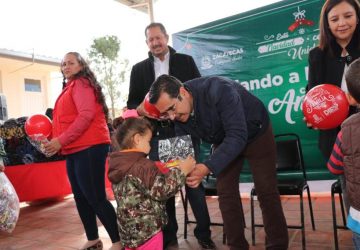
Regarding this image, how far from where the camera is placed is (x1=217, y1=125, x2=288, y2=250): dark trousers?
1995 millimetres

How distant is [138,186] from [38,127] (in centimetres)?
136

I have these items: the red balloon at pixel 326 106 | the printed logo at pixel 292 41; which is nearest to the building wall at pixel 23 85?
the printed logo at pixel 292 41

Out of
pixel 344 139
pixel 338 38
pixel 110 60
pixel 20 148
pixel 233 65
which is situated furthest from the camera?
pixel 110 60

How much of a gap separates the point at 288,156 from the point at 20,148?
3.36m

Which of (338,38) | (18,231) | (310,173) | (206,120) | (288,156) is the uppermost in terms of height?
(338,38)

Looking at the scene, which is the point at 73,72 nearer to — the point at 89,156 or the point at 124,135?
the point at 89,156

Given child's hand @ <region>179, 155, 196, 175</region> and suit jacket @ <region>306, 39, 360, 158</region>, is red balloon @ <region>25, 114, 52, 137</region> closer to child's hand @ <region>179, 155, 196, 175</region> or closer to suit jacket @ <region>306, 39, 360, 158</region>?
child's hand @ <region>179, 155, 196, 175</region>

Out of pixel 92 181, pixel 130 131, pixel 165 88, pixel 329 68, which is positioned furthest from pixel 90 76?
pixel 329 68

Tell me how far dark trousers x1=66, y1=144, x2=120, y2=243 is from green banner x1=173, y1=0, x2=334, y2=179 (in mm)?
1990

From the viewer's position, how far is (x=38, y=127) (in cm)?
266

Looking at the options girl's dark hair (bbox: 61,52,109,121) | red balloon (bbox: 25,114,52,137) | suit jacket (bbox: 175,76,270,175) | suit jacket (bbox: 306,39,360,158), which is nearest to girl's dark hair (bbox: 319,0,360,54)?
suit jacket (bbox: 306,39,360,158)

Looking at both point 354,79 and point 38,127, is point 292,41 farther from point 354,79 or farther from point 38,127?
point 38,127

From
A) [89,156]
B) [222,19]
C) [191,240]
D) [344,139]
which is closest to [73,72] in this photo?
[89,156]

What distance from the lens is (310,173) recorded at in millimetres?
3465
